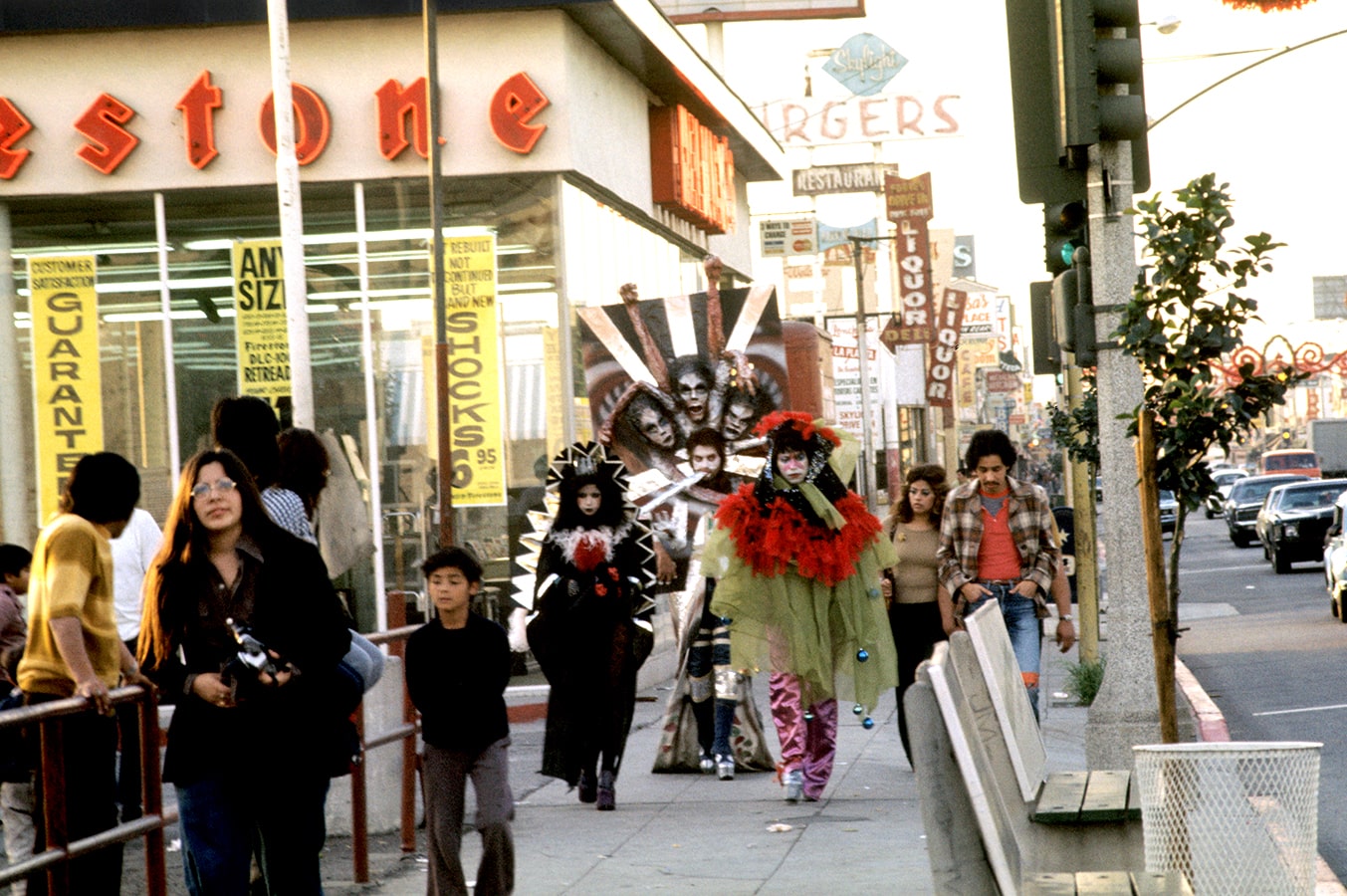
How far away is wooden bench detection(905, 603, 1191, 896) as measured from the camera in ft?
14.6

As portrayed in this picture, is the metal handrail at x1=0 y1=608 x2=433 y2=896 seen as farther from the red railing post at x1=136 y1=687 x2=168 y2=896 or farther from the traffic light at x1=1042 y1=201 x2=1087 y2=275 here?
the traffic light at x1=1042 y1=201 x2=1087 y2=275

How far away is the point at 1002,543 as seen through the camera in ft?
34.5

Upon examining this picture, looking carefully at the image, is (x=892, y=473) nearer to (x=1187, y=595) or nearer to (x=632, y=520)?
(x=1187, y=595)

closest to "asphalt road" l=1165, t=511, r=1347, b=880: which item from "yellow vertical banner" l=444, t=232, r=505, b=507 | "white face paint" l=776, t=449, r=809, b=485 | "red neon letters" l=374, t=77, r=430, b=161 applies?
"white face paint" l=776, t=449, r=809, b=485

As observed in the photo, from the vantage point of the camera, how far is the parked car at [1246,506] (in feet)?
154

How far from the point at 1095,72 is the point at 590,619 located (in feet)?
13.8

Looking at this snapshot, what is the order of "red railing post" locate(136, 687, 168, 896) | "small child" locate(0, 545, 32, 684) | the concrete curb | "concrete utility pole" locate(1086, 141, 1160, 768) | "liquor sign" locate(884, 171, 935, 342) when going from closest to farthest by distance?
1. "red railing post" locate(136, 687, 168, 896)
2. the concrete curb
3. "small child" locate(0, 545, 32, 684)
4. "concrete utility pole" locate(1086, 141, 1160, 768)
5. "liquor sign" locate(884, 171, 935, 342)

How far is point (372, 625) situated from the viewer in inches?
675

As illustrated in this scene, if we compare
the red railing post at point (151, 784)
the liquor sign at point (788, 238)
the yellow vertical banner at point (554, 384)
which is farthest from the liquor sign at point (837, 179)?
the red railing post at point (151, 784)

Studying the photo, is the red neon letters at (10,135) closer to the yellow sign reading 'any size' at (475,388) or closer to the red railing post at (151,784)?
the yellow sign reading 'any size' at (475,388)

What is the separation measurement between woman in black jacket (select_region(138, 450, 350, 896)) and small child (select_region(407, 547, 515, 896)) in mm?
1059

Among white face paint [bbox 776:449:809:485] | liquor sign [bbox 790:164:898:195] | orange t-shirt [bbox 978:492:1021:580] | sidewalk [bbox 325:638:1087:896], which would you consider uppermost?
liquor sign [bbox 790:164:898:195]

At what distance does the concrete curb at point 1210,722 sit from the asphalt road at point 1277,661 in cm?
13

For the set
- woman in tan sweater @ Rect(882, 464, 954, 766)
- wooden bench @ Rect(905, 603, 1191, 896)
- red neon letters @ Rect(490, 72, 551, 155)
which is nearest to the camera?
wooden bench @ Rect(905, 603, 1191, 896)
